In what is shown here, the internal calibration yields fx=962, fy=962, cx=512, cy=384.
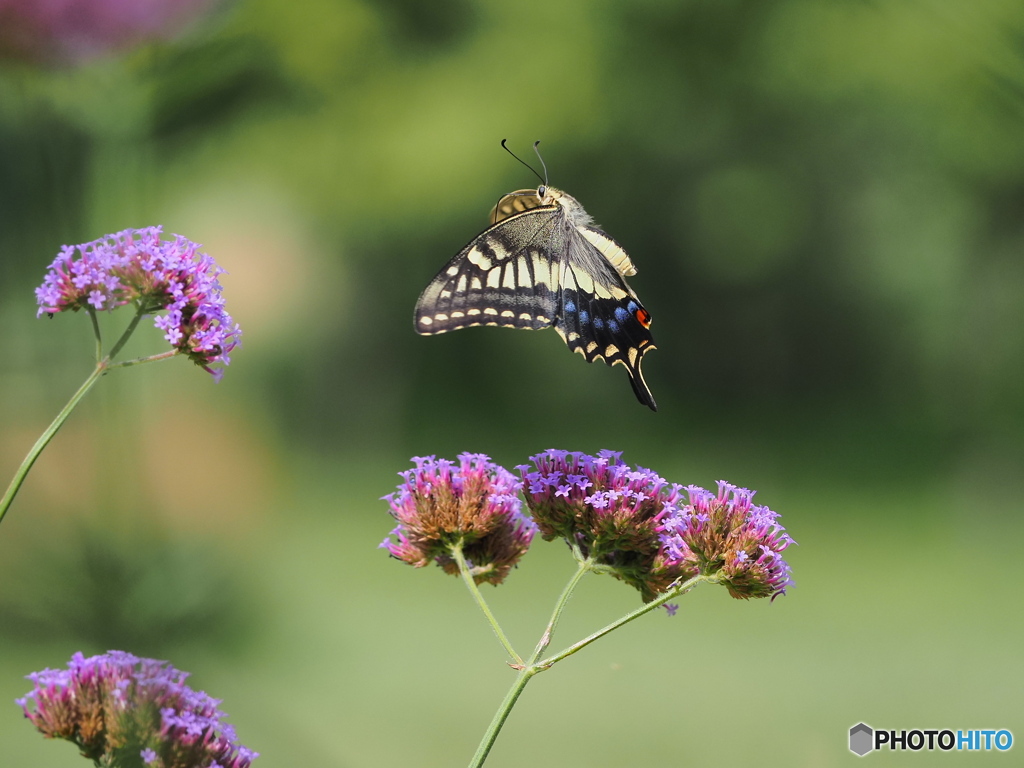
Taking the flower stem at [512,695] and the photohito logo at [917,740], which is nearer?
the flower stem at [512,695]

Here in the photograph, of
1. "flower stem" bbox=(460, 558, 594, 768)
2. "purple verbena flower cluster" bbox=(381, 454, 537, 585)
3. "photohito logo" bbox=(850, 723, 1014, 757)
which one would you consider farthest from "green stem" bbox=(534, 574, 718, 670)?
"photohito logo" bbox=(850, 723, 1014, 757)

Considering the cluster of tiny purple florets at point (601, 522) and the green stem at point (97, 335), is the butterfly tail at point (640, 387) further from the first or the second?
the green stem at point (97, 335)

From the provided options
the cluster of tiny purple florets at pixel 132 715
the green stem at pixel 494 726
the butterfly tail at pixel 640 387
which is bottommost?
the cluster of tiny purple florets at pixel 132 715

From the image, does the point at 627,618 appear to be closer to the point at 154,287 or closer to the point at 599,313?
the point at 154,287

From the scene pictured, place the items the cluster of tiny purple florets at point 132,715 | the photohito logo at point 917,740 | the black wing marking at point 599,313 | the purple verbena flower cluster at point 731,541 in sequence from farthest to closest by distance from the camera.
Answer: the photohito logo at point 917,740, the black wing marking at point 599,313, the purple verbena flower cluster at point 731,541, the cluster of tiny purple florets at point 132,715

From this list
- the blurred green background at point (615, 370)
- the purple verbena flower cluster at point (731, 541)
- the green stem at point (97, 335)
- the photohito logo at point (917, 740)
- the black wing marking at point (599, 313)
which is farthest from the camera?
the blurred green background at point (615, 370)

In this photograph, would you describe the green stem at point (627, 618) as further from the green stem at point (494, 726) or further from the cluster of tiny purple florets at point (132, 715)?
the cluster of tiny purple florets at point (132, 715)

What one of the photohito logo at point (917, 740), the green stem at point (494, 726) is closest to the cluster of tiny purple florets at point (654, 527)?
the green stem at point (494, 726)

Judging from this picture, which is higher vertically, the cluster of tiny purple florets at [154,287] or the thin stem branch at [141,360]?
the cluster of tiny purple florets at [154,287]

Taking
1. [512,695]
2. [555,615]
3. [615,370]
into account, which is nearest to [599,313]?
[555,615]
